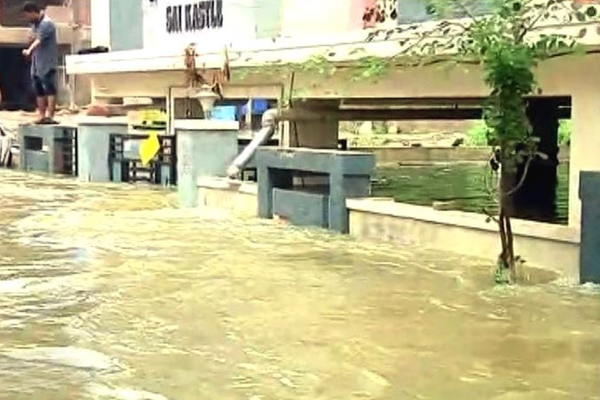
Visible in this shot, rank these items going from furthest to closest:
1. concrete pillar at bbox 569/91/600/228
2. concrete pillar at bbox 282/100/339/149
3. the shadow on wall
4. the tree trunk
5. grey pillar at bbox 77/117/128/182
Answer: the shadow on wall < grey pillar at bbox 77/117/128/182 < concrete pillar at bbox 282/100/339/149 < concrete pillar at bbox 569/91/600/228 < the tree trunk

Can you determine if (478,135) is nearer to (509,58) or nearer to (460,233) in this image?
(460,233)

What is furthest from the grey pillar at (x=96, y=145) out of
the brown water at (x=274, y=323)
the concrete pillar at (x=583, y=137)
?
the concrete pillar at (x=583, y=137)

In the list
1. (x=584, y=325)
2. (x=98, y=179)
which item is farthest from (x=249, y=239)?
(x=98, y=179)

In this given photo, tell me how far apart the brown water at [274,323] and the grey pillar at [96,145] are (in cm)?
587

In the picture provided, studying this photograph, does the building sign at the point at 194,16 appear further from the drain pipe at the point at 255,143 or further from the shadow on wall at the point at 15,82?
the shadow on wall at the point at 15,82

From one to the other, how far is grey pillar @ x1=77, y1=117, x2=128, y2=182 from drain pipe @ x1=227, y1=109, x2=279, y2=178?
3582 millimetres

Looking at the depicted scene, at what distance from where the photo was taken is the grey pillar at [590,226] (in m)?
6.89

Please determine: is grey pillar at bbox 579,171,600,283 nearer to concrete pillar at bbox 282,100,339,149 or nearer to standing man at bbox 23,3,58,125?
concrete pillar at bbox 282,100,339,149

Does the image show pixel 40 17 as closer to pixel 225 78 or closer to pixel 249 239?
pixel 225 78

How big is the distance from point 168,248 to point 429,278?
2143 millimetres

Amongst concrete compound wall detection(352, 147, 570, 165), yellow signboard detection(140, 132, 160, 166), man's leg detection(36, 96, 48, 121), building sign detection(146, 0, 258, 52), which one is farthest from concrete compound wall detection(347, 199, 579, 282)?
concrete compound wall detection(352, 147, 570, 165)

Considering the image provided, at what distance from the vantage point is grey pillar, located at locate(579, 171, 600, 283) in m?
6.89

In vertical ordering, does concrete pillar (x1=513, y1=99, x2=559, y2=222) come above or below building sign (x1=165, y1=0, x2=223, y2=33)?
below

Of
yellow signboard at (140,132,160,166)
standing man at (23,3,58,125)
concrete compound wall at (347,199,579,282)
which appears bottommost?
concrete compound wall at (347,199,579,282)
